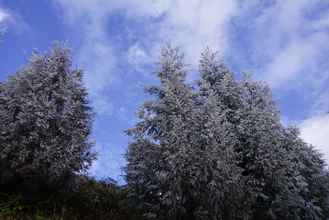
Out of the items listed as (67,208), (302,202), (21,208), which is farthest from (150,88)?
A: (302,202)

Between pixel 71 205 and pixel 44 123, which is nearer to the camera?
pixel 44 123

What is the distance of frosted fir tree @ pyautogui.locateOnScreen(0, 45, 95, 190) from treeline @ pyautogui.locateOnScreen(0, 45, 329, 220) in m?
0.05

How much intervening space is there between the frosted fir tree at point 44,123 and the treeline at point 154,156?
5 centimetres

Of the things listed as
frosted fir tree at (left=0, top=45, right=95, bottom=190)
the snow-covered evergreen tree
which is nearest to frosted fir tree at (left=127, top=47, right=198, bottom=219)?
the snow-covered evergreen tree

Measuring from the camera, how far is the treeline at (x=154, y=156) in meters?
19.2

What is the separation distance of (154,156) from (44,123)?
5119 mm

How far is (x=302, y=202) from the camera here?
24.0 m

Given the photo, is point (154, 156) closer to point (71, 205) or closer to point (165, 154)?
point (165, 154)

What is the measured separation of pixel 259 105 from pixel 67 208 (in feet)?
39.3

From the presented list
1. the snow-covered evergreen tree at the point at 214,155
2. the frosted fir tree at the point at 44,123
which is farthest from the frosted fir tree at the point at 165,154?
the frosted fir tree at the point at 44,123

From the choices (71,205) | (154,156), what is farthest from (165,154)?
(71,205)

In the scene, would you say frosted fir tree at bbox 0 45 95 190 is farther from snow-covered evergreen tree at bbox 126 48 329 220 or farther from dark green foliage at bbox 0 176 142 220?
snow-covered evergreen tree at bbox 126 48 329 220

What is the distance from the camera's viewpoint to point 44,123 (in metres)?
19.4

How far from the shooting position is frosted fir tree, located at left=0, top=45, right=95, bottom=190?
62.4ft
